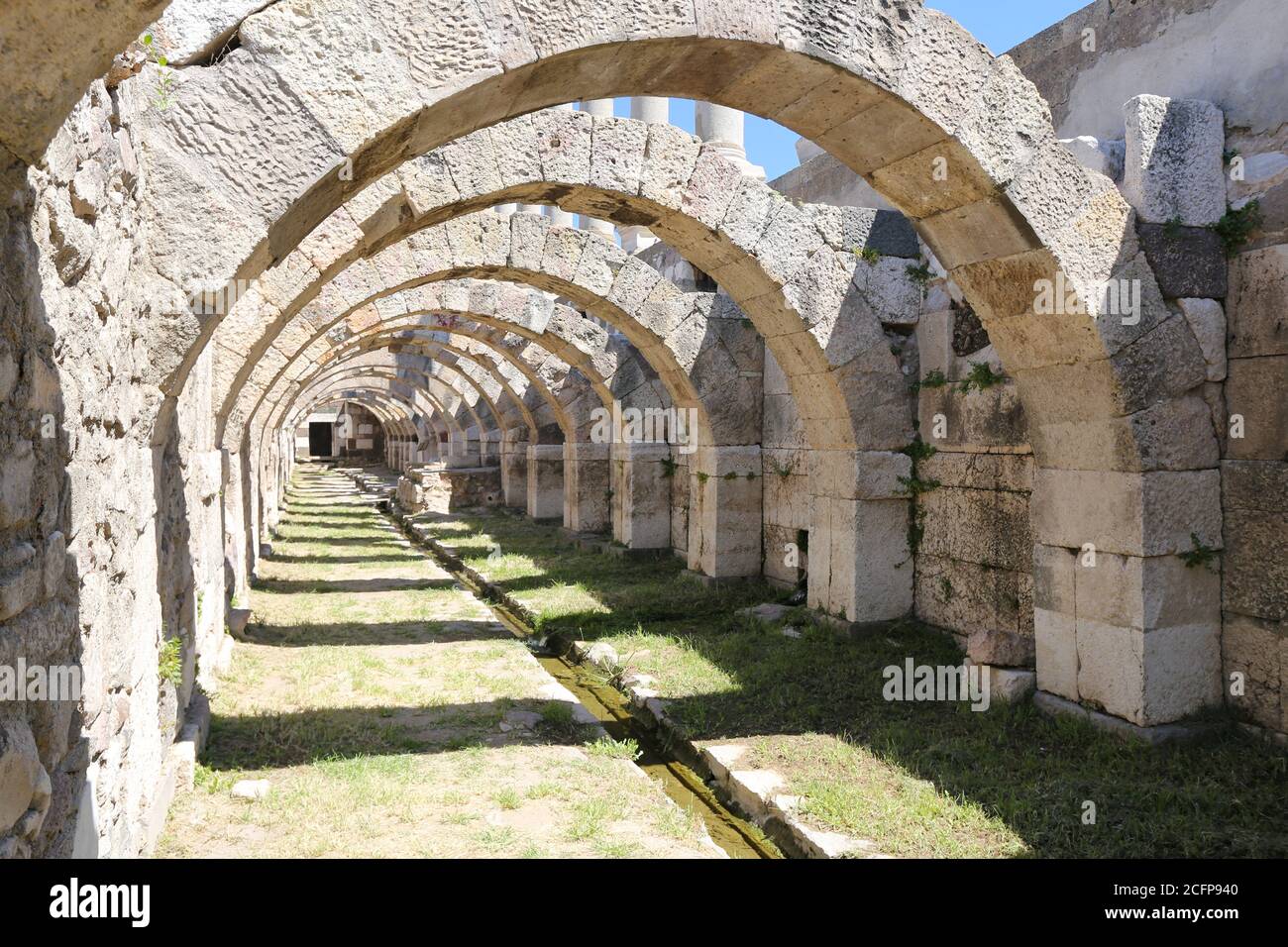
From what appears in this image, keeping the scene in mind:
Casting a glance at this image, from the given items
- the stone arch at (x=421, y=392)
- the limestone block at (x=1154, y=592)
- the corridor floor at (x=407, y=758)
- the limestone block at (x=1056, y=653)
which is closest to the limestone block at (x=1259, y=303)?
the limestone block at (x=1154, y=592)

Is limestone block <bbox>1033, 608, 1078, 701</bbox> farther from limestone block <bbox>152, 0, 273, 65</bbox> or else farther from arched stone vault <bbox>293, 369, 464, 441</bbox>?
arched stone vault <bbox>293, 369, 464, 441</bbox>

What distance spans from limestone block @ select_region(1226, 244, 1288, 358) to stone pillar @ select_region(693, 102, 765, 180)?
6022mm

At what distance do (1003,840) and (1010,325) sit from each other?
2.40 metres

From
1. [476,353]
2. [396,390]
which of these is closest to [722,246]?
[476,353]

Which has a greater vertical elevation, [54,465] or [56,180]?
[56,180]

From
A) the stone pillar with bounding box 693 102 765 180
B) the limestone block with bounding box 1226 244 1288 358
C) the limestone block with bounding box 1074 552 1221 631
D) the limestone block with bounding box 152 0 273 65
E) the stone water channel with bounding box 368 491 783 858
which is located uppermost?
the stone pillar with bounding box 693 102 765 180

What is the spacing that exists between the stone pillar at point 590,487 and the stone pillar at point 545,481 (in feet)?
6.39

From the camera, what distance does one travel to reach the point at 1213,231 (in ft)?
14.3

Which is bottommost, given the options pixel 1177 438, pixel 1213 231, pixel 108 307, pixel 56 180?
pixel 1177 438

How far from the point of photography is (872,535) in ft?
21.1

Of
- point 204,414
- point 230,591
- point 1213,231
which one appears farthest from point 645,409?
point 1213,231

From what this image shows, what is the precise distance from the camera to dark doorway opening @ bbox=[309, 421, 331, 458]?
40438 mm

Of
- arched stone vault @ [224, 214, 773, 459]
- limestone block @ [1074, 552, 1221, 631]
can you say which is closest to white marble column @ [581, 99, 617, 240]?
arched stone vault @ [224, 214, 773, 459]

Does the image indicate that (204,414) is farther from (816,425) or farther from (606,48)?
(816,425)
